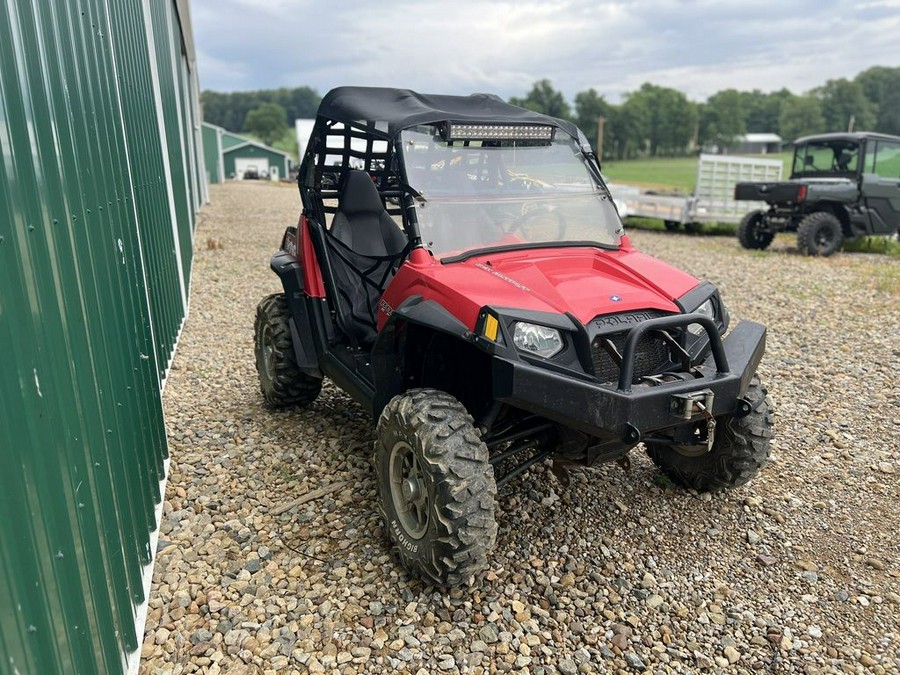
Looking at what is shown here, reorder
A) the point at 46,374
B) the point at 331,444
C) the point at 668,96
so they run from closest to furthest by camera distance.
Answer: the point at 46,374 < the point at 331,444 < the point at 668,96

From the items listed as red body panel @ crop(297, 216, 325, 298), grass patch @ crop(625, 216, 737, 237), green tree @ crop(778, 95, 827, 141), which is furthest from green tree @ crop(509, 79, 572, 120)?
red body panel @ crop(297, 216, 325, 298)

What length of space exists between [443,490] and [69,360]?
1432 millimetres

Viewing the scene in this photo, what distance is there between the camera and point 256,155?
60531 mm

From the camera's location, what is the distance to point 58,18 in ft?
7.50

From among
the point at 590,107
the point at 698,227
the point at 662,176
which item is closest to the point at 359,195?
the point at 698,227

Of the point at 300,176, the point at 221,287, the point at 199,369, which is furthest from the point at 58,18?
the point at 221,287

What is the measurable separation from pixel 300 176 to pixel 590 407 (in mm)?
2704

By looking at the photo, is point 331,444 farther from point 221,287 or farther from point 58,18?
point 221,287

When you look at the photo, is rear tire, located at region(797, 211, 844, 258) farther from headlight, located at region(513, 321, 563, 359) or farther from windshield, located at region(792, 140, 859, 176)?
headlight, located at region(513, 321, 563, 359)

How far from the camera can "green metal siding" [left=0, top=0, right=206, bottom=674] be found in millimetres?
1588

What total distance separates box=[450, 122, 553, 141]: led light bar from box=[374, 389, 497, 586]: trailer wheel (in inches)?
53.8

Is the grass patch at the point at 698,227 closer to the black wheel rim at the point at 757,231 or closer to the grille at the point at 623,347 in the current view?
the black wheel rim at the point at 757,231

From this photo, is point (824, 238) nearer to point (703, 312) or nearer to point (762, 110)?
point (703, 312)

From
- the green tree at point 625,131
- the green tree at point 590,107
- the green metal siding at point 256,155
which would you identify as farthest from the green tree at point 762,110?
the green metal siding at point 256,155
